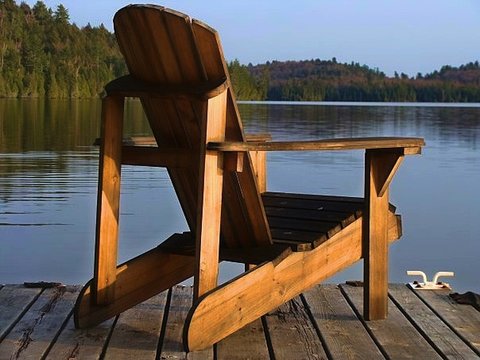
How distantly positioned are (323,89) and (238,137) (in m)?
93.1

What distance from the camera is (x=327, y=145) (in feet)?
12.3

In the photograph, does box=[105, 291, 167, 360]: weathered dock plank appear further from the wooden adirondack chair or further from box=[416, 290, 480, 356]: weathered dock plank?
box=[416, 290, 480, 356]: weathered dock plank

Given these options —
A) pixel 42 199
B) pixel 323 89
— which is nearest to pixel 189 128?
pixel 42 199

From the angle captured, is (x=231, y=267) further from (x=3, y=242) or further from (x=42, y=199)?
(x=42, y=199)

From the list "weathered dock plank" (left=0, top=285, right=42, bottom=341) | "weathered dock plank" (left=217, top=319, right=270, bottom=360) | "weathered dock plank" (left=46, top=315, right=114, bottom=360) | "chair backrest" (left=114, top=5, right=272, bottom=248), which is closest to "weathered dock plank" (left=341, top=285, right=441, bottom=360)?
"weathered dock plank" (left=217, top=319, right=270, bottom=360)

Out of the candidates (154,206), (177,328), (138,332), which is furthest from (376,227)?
(154,206)

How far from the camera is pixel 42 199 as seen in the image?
11391 mm

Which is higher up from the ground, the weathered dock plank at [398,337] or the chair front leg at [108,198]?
the chair front leg at [108,198]

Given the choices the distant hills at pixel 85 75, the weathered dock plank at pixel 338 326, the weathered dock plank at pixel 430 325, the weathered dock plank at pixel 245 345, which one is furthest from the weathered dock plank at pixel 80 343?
the distant hills at pixel 85 75

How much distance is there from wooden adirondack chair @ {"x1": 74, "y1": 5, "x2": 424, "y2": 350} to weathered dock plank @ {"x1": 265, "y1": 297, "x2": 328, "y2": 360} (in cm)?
16

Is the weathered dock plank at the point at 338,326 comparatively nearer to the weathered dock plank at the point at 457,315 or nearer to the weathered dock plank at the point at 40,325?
the weathered dock plank at the point at 457,315

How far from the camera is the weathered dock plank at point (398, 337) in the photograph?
12.1 ft

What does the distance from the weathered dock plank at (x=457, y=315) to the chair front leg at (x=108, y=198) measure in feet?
4.81

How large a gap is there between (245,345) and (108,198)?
0.79m
